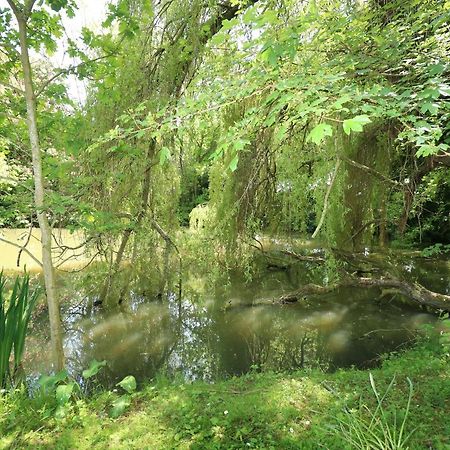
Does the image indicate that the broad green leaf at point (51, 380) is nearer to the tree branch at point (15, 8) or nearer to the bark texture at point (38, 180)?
the bark texture at point (38, 180)

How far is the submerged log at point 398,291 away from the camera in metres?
4.17

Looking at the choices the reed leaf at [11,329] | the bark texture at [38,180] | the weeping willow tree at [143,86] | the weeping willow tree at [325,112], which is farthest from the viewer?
the weeping willow tree at [143,86]

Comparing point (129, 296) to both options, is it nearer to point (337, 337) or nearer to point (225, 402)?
point (337, 337)

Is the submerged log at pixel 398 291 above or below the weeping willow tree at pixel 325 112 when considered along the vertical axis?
below

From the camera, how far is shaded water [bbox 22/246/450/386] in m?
3.86

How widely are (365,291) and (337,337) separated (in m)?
1.99

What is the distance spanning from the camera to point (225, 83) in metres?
1.86

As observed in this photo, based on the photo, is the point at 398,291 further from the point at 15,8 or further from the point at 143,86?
the point at 15,8

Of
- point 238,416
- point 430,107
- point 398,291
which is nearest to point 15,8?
point 430,107

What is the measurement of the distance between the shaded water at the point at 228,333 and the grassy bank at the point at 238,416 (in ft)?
3.72

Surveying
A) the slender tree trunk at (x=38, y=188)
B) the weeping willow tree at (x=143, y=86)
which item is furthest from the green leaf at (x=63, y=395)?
the weeping willow tree at (x=143, y=86)

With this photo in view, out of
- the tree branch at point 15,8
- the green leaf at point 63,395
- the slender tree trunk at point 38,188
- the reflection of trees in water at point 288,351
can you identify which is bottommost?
the reflection of trees in water at point 288,351

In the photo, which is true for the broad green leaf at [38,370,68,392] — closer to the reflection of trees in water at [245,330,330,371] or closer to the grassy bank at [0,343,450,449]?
the grassy bank at [0,343,450,449]

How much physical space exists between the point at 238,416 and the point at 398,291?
3605 millimetres
